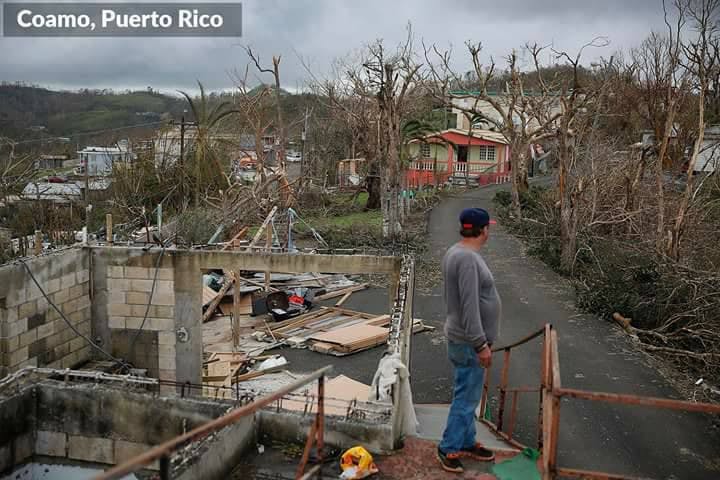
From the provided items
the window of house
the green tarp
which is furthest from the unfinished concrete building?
the window of house

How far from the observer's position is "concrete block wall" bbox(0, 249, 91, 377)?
10781 mm

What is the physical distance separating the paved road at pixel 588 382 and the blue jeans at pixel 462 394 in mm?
3949

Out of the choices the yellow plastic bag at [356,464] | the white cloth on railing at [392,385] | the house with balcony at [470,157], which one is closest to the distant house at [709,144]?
the white cloth on railing at [392,385]

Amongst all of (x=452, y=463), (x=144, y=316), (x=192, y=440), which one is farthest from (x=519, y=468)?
(x=144, y=316)

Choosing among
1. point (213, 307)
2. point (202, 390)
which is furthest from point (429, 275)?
point (202, 390)

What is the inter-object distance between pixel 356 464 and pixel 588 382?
25.5 ft

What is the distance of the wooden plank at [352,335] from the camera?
14.8 m

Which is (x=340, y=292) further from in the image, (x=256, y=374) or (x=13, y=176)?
(x=13, y=176)

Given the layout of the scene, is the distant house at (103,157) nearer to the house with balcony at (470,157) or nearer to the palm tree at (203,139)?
the palm tree at (203,139)

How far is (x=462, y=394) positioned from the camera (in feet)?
16.0

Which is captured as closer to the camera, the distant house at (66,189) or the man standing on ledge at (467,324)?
the man standing on ledge at (467,324)

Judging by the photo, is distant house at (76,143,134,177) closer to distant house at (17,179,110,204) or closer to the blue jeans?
distant house at (17,179,110,204)

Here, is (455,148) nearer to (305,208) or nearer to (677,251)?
(305,208)

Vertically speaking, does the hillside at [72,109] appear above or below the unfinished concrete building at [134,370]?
above
